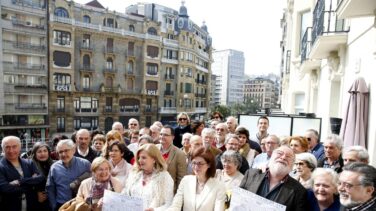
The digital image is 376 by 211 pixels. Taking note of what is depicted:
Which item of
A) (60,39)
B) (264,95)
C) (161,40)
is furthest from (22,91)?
(264,95)

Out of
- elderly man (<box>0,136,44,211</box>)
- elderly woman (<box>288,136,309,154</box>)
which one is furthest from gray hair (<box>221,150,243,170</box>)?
elderly man (<box>0,136,44,211</box>)

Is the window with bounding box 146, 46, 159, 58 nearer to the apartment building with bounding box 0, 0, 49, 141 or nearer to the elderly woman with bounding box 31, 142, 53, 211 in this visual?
the apartment building with bounding box 0, 0, 49, 141

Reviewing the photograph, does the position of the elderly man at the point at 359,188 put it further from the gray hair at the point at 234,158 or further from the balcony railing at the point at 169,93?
the balcony railing at the point at 169,93

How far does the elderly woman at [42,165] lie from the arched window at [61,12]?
103 ft

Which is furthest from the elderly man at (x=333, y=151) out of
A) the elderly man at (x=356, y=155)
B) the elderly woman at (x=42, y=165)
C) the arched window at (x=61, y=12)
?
the arched window at (x=61, y=12)

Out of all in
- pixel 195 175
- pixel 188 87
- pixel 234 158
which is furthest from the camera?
pixel 188 87

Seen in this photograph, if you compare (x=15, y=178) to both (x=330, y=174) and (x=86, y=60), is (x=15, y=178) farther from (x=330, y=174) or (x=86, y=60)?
(x=86, y=60)

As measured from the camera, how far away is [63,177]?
161 inches

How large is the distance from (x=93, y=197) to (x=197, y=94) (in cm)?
4430

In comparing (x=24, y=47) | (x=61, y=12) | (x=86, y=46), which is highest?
(x=61, y=12)

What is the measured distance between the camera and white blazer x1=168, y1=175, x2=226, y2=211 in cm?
303

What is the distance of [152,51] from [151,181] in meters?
36.1

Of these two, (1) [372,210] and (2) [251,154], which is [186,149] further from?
(1) [372,210]

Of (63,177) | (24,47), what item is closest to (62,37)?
(24,47)
